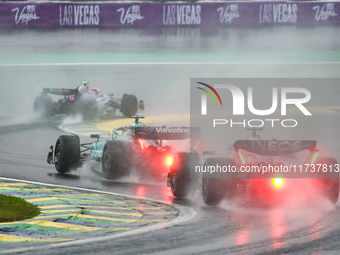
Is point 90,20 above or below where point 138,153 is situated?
above

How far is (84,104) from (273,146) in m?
15.4

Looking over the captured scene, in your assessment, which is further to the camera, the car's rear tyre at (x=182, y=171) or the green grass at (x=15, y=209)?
the car's rear tyre at (x=182, y=171)

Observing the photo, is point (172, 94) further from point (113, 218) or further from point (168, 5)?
point (113, 218)

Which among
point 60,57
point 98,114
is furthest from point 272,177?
point 60,57

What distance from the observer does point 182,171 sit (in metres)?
16.8

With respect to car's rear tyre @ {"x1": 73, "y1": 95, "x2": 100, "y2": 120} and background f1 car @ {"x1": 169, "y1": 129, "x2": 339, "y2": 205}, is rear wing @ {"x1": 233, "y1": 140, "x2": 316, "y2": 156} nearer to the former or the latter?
background f1 car @ {"x1": 169, "y1": 129, "x2": 339, "y2": 205}

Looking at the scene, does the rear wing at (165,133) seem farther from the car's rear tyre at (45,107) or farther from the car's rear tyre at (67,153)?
the car's rear tyre at (45,107)

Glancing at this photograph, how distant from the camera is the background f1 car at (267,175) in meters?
15.6

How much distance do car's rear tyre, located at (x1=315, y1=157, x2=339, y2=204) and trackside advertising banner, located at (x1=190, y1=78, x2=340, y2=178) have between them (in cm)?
2

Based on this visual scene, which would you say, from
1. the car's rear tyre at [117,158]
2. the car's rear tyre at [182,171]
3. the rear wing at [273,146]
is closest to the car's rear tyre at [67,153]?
the car's rear tyre at [117,158]

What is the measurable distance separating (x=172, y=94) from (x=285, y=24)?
1084cm

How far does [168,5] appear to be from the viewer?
43.7m

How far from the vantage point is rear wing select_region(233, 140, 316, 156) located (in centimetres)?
1597

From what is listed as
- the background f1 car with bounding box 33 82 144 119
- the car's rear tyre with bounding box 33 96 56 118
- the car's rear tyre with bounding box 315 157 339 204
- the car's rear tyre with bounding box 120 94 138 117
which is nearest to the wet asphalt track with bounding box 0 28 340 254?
the car's rear tyre with bounding box 315 157 339 204
